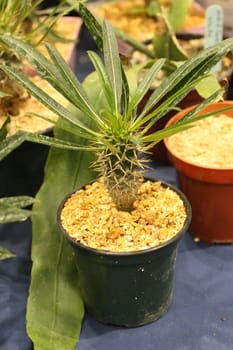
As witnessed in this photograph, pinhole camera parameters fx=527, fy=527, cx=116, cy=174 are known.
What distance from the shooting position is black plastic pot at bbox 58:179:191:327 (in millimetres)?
717

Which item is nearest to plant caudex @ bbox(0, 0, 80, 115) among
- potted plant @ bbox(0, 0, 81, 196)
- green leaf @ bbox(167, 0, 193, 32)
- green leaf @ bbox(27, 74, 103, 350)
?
potted plant @ bbox(0, 0, 81, 196)

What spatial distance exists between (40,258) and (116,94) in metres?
0.29

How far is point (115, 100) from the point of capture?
74 cm

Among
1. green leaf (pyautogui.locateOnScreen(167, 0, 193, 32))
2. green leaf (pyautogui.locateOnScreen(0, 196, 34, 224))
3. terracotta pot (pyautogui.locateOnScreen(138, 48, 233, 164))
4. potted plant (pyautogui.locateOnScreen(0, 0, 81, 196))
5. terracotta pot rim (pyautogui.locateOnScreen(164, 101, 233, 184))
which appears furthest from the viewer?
green leaf (pyautogui.locateOnScreen(167, 0, 193, 32))

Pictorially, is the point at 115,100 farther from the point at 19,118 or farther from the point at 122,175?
the point at 19,118

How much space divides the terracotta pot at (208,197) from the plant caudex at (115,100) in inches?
5.7

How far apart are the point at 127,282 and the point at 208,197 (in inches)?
9.1

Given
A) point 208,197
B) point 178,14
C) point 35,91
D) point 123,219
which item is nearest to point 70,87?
point 35,91

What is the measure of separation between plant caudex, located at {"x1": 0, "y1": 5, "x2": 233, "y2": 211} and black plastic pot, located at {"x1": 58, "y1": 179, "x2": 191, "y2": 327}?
0.33ft

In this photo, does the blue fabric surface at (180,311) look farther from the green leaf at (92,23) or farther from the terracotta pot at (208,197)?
the green leaf at (92,23)

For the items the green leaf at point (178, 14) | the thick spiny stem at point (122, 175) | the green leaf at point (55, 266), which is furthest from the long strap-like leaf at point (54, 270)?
the green leaf at point (178, 14)

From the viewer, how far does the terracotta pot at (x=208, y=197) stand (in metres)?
0.86

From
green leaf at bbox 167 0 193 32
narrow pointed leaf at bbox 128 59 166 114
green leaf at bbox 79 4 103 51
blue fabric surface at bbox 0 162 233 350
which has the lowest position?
blue fabric surface at bbox 0 162 233 350

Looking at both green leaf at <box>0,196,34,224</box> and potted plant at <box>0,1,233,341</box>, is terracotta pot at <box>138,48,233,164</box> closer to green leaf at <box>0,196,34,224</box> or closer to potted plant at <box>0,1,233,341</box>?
potted plant at <box>0,1,233,341</box>
